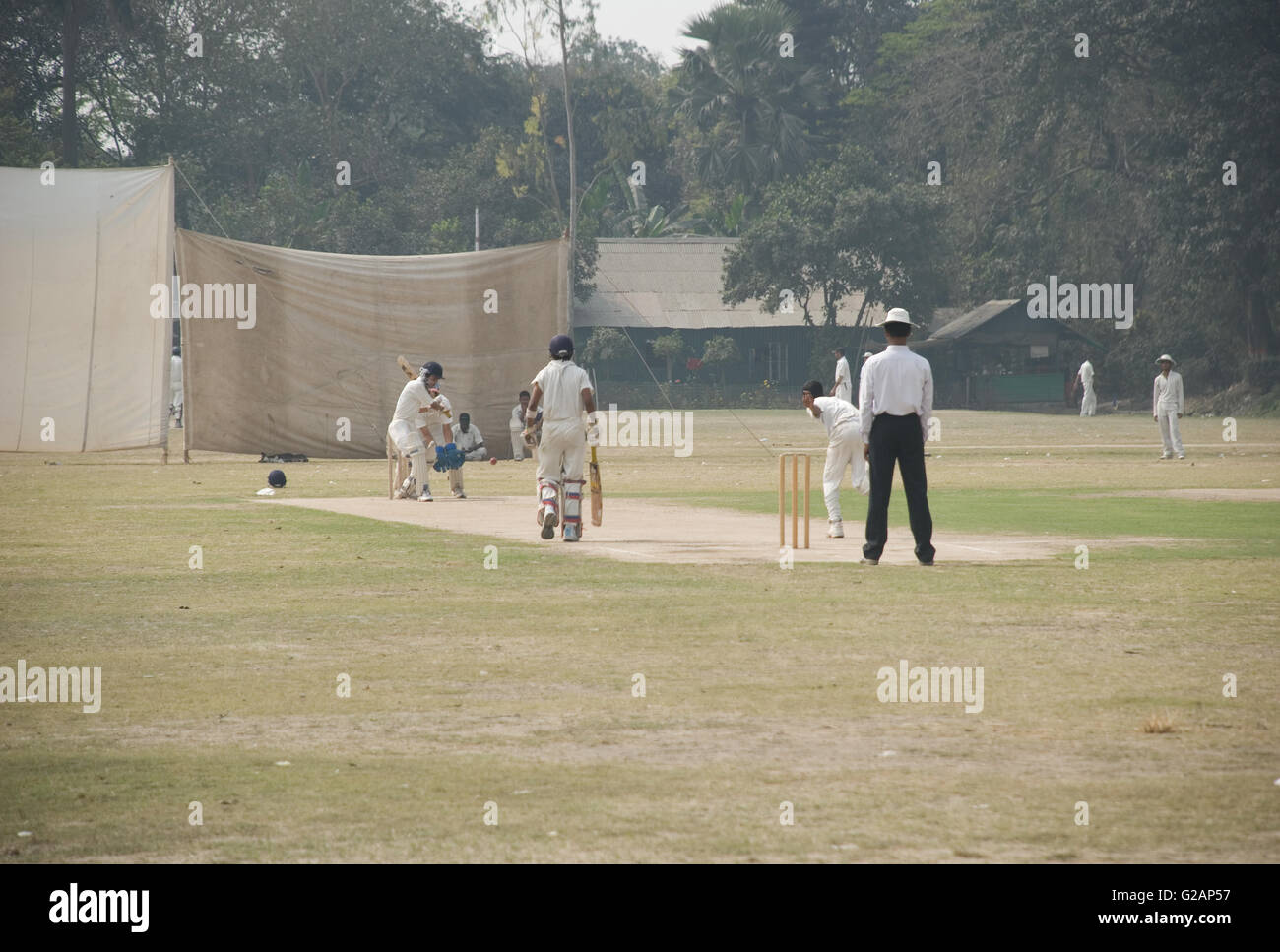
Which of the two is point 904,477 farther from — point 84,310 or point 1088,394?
point 1088,394

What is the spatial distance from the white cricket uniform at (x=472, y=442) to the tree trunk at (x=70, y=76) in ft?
109

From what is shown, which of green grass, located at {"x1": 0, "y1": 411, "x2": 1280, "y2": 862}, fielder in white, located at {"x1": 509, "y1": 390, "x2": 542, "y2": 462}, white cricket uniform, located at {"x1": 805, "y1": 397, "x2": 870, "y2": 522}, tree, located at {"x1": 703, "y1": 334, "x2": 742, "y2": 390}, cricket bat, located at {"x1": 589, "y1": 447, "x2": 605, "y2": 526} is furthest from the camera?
tree, located at {"x1": 703, "y1": 334, "x2": 742, "y2": 390}

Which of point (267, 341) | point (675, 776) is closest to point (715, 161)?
point (267, 341)

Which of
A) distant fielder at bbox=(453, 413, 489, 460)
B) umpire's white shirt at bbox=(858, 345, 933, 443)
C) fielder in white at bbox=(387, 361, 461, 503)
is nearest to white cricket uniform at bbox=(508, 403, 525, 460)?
distant fielder at bbox=(453, 413, 489, 460)

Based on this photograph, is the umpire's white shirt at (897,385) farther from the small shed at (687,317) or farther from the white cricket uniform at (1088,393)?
the small shed at (687,317)

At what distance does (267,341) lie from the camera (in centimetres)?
2950

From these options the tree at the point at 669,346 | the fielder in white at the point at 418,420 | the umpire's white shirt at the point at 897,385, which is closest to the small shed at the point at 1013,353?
the tree at the point at 669,346

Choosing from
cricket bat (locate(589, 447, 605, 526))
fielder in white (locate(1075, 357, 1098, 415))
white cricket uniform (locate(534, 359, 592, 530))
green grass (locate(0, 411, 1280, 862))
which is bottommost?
green grass (locate(0, 411, 1280, 862))

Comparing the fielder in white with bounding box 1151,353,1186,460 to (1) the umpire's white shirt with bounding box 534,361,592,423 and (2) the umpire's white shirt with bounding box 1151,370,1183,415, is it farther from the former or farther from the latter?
(1) the umpire's white shirt with bounding box 534,361,592,423

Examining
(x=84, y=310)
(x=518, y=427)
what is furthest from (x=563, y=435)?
(x=84, y=310)

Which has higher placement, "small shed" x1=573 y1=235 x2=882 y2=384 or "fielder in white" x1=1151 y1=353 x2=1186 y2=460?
"small shed" x1=573 y1=235 x2=882 y2=384

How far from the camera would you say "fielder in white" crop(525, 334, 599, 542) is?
15.5 m

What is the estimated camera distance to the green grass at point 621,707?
563 cm

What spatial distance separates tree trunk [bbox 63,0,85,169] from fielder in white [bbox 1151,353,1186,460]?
41.0m
